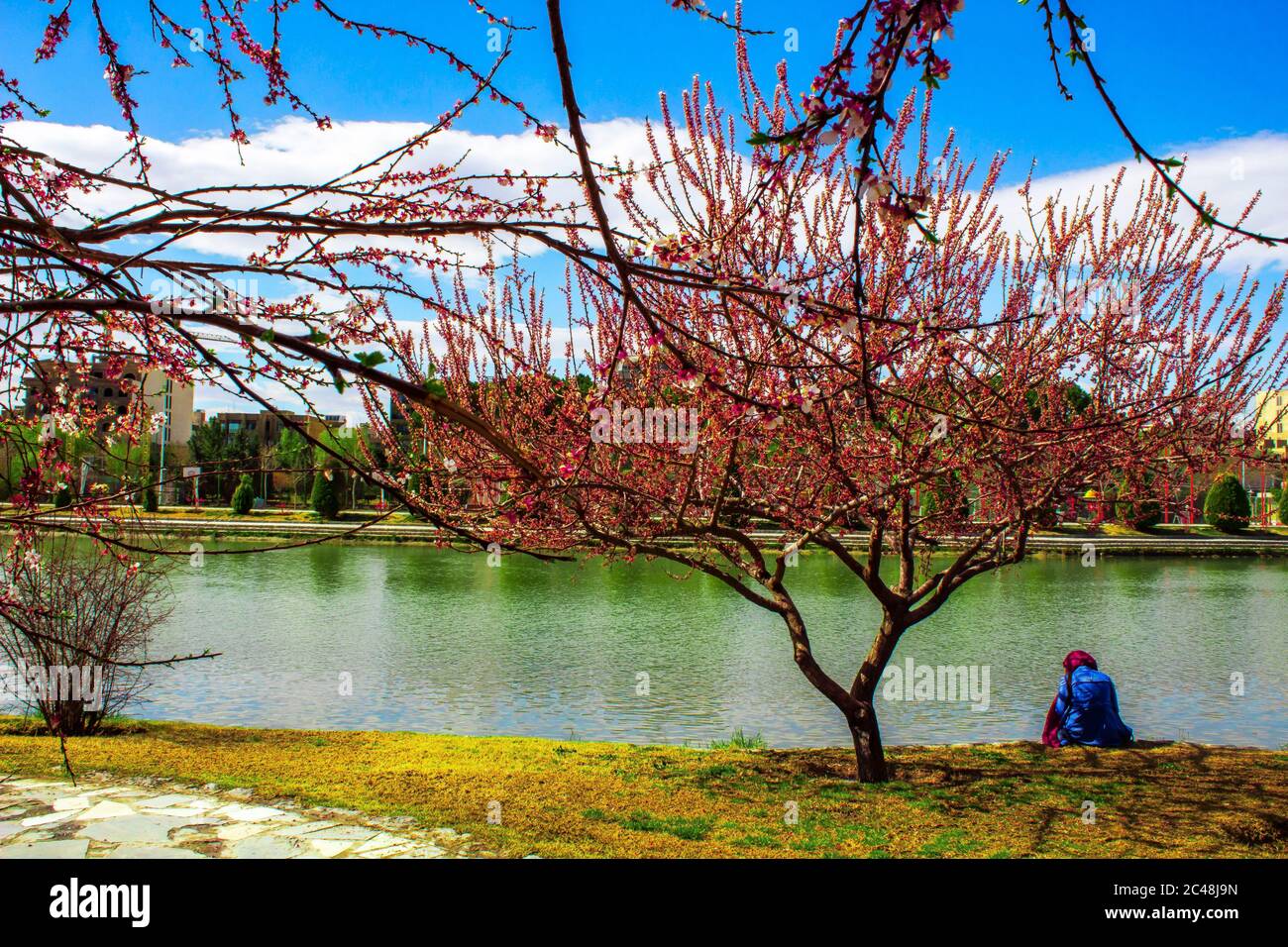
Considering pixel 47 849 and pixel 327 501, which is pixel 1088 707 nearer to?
pixel 47 849

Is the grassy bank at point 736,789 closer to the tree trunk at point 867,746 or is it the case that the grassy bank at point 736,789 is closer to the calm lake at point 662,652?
the tree trunk at point 867,746

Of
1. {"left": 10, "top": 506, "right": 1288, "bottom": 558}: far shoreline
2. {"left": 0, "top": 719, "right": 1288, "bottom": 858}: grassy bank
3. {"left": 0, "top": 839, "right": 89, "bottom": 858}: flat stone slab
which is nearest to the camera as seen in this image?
{"left": 0, "top": 839, "right": 89, "bottom": 858}: flat stone slab

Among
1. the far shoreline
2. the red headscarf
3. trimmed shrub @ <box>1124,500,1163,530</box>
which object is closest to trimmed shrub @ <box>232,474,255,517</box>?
the far shoreline

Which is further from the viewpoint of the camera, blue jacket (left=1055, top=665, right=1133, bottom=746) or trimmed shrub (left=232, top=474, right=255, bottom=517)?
trimmed shrub (left=232, top=474, right=255, bottom=517)

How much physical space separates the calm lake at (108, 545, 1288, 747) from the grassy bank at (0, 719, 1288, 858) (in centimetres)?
160

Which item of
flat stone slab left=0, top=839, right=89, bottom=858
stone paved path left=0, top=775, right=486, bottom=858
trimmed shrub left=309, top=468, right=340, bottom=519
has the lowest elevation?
stone paved path left=0, top=775, right=486, bottom=858

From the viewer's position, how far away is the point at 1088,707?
7.87 meters

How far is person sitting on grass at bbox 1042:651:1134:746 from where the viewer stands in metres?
7.77

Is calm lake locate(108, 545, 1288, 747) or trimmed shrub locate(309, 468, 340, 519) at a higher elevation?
trimmed shrub locate(309, 468, 340, 519)

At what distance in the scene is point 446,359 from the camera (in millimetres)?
7344

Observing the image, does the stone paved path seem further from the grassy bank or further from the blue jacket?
the blue jacket

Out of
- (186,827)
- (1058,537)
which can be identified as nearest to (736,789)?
(186,827)

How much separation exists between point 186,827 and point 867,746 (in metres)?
4.45
